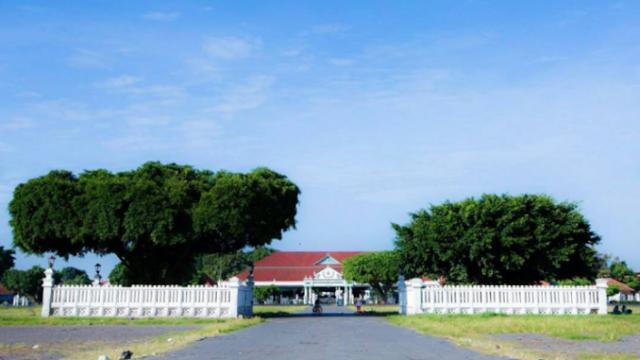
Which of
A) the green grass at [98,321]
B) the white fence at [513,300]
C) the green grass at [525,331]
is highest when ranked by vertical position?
the white fence at [513,300]

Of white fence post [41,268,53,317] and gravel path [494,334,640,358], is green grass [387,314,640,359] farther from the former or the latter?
white fence post [41,268,53,317]

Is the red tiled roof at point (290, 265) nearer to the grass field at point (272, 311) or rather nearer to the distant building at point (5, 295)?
the grass field at point (272, 311)

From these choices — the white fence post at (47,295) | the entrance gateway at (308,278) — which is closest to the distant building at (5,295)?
the entrance gateway at (308,278)

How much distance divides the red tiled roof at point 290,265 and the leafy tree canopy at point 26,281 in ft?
88.7

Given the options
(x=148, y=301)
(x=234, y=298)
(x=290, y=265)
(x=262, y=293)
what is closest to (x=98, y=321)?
(x=148, y=301)

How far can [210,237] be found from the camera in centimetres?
3688

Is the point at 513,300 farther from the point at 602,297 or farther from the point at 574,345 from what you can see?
the point at 574,345

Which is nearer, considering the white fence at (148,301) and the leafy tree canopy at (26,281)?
the white fence at (148,301)

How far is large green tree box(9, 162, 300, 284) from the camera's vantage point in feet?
113

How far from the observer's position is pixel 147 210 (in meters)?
34.2

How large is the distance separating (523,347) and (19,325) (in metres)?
21.4

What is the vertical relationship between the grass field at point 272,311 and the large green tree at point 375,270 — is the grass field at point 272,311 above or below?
below

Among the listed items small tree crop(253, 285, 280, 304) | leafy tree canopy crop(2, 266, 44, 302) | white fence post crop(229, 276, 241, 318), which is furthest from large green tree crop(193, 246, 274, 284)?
white fence post crop(229, 276, 241, 318)

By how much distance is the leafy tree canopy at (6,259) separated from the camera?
8625cm
